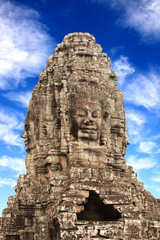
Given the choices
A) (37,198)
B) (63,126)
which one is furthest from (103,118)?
(37,198)

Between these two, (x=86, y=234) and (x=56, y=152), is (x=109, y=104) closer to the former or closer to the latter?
(x=56, y=152)

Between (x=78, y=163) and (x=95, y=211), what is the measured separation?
7.17 feet

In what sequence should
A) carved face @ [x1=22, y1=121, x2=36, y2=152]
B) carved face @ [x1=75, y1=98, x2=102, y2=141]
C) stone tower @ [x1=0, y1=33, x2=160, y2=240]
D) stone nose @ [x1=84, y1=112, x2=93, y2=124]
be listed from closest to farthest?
stone tower @ [x1=0, y1=33, x2=160, y2=240]
stone nose @ [x1=84, y1=112, x2=93, y2=124]
carved face @ [x1=75, y1=98, x2=102, y2=141]
carved face @ [x1=22, y1=121, x2=36, y2=152]

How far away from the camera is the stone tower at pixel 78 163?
11.1 meters

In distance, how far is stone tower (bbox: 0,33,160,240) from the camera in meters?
11.1

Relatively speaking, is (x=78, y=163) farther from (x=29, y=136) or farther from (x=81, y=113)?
(x=29, y=136)

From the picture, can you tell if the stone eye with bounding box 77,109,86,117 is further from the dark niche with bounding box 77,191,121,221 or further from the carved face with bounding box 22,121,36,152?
the dark niche with bounding box 77,191,121,221

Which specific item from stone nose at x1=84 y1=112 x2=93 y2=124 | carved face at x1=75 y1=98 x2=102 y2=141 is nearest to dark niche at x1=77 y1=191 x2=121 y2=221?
carved face at x1=75 y1=98 x2=102 y2=141

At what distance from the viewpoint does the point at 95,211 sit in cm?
1222

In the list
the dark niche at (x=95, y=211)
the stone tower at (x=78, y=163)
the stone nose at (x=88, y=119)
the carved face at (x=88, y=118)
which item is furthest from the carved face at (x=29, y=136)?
the dark niche at (x=95, y=211)

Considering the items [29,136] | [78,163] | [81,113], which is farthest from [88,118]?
[29,136]

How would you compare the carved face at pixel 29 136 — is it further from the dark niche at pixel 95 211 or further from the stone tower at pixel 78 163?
the dark niche at pixel 95 211

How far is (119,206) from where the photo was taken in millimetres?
11320

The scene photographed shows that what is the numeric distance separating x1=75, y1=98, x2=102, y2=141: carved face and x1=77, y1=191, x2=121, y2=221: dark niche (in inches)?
117
